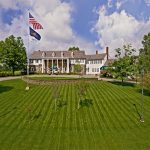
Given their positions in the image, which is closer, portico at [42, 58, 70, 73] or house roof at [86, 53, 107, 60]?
house roof at [86, 53, 107, 60]

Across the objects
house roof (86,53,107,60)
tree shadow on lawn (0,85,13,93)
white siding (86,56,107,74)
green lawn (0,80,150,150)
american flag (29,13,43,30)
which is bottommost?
green lawn (0,80,150,150)

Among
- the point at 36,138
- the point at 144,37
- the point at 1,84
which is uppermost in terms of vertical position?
the point at 144,37

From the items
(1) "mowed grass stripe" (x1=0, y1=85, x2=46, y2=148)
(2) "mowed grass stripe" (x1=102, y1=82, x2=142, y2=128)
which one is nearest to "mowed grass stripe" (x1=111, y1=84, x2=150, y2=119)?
(2) "mowed grass stripe" (x1=102, y1=82, x2=142, y2=128)

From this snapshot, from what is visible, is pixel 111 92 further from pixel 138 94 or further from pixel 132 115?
pixel 132 115

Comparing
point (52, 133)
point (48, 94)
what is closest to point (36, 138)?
point (52, 133)

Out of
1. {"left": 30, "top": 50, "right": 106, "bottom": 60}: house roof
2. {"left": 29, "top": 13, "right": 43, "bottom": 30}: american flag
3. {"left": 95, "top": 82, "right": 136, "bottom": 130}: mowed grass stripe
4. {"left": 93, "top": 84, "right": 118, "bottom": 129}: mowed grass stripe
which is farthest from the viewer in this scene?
{"left": 30, "top": 50, "right": 106, "bottom": 60}: house roof

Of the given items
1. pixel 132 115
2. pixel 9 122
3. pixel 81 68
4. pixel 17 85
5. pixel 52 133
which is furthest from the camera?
pixel 81 68

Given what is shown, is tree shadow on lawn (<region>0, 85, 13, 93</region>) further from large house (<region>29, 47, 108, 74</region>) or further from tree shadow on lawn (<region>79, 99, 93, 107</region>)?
large house (<region>29, 47, 108, 74</region>)

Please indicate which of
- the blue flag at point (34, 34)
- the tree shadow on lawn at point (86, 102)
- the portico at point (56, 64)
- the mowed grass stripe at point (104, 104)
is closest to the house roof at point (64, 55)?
the portico at point (56, 64)

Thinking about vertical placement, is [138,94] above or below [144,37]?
below
